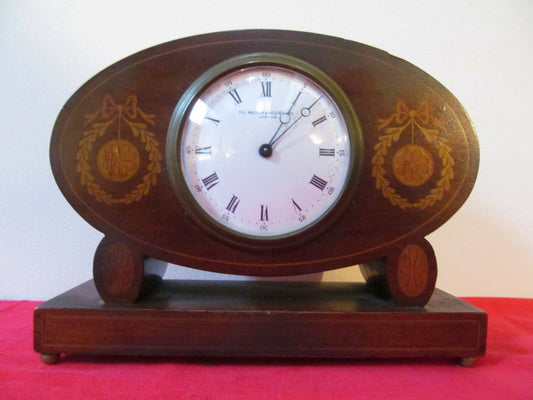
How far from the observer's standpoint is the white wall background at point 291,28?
106cm

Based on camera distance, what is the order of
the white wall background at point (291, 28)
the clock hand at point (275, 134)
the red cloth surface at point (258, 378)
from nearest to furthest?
1. the red cloth surface at point (258, 378)
2. the clock hand at point (275, 134)
3. the white wall background at point (291, 28)

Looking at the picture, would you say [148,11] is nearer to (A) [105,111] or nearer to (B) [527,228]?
(A) [105,111]

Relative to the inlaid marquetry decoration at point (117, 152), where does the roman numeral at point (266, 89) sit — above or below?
above

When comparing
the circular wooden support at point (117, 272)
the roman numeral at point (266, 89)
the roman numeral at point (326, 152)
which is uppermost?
the roman numeral at point (266, 89)

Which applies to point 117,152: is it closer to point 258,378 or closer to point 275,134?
point 275,134

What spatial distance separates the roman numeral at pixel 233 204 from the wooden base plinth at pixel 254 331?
0.16 metres

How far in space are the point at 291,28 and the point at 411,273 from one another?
0.69 m

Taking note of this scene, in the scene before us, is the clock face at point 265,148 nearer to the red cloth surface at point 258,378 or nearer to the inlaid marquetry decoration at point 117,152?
the inlaid marquetry decoration at point 117,152

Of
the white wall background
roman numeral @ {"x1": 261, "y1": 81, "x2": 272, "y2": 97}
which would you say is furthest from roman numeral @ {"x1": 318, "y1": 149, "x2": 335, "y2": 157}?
the white wall background

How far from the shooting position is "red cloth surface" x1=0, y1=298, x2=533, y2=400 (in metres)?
0.59

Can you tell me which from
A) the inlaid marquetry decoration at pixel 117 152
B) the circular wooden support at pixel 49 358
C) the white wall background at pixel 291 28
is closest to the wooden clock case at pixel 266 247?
the inlaid marquetry decoration at pixel 117 152

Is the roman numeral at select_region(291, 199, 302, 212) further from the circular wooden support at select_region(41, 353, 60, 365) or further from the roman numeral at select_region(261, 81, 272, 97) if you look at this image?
the circular wooden support at select_region(41, 353, 60, 365)

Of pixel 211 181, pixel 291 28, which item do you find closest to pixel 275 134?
Result: pixel 211 181

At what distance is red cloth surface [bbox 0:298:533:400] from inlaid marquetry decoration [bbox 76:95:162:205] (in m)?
0.27
